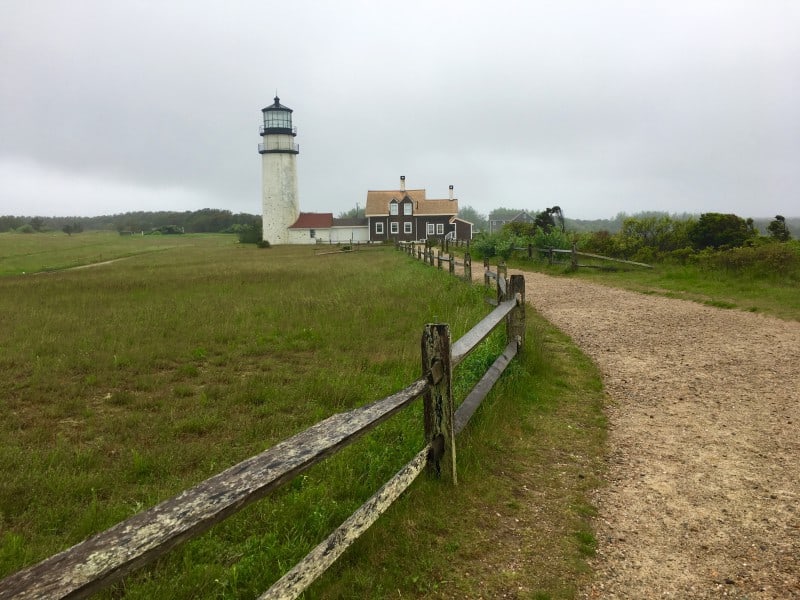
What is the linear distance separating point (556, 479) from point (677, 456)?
1260mm

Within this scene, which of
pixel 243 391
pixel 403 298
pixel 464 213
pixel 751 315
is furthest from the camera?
pixel 464 213

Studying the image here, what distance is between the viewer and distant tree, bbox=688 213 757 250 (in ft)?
64.3

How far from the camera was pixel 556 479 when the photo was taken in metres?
4.52

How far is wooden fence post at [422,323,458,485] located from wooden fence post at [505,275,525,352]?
142 inches

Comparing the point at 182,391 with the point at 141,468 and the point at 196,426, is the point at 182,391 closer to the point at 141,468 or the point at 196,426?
the point at 196,426

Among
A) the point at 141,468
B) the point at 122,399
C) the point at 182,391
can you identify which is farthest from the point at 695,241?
the point at 141,468

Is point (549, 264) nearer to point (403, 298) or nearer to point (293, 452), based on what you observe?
point (403, 298)

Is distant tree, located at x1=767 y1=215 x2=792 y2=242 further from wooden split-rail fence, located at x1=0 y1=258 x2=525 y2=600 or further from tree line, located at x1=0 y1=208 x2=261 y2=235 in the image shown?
tree line, located at x1=0 y1=208 x2=261 y2=235

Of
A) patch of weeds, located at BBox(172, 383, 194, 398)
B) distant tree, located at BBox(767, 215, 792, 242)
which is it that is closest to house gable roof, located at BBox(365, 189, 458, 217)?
distant tree, located at BBox(767, 215, 792, 242)

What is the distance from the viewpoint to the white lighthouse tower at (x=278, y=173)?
59.8 meters

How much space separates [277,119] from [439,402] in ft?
204

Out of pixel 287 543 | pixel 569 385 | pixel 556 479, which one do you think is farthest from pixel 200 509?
pixel 569 385

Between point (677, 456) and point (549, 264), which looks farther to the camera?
point (549, 264)

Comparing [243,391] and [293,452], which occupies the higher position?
[293,452]
